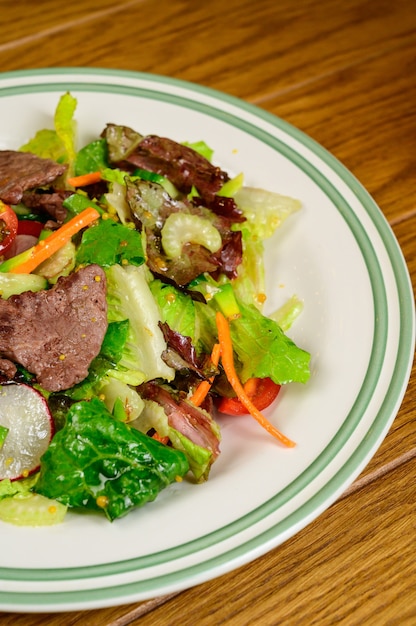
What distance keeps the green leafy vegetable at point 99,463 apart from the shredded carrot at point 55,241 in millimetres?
550

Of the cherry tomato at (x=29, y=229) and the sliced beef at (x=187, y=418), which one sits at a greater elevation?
the cherry tomato at (x=29, y=229)

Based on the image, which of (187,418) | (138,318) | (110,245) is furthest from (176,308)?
(187,418)

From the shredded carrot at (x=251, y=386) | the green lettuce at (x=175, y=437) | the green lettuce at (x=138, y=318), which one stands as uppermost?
the green lettuce at (x=138, y=318)

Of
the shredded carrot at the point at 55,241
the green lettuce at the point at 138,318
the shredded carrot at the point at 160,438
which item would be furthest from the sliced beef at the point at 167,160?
the shredded carrot at the point at 160,438

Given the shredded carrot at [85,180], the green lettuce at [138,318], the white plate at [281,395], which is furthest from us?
the shredded carrot at [85,180]

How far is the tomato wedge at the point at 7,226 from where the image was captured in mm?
2572

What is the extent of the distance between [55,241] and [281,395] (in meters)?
0.88

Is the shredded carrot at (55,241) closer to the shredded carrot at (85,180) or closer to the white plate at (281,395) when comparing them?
the shredded carrot at (85,180)

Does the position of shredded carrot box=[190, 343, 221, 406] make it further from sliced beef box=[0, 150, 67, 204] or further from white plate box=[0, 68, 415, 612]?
sliced beef box=[0, 150, 67, 204]

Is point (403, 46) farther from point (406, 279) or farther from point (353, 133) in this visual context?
point (406, 279)

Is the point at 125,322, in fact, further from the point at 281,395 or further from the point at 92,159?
the point at 92,159

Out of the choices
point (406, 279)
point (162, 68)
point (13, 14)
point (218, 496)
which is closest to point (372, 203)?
point (406, 279)

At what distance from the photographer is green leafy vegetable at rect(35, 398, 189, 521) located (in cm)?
212

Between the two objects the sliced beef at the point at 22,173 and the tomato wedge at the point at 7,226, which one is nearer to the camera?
the tomato wedge at the point at 7,226
